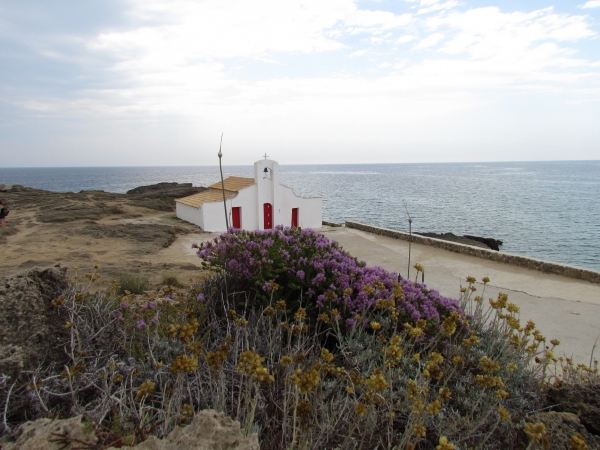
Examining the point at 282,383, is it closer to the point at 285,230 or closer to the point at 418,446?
the point at 418,446

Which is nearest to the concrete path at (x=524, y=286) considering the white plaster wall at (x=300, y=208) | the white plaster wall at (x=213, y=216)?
the white plaster wall at (x=213, y=216)

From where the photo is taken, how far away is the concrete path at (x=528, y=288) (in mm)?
6664

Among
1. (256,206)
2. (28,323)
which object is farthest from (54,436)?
(256,206)

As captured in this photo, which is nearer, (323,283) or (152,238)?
(323,283)

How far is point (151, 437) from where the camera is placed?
1708 millimetres

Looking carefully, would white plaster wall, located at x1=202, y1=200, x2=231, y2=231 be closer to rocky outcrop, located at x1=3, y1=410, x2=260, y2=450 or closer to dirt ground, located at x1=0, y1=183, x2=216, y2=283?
dirt ground, located at x1=0, y1=183, x2=216, y2=283

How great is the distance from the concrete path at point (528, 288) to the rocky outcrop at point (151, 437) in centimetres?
570

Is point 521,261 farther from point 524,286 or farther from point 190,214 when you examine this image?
point 190,214

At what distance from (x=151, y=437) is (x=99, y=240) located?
1467 cm

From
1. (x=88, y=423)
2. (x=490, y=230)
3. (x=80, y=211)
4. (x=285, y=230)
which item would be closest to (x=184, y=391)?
(x=88, y=423)

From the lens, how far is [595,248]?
2983 cm

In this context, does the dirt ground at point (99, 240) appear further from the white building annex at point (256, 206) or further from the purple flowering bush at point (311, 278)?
the purple flowering bush at point (311, 278)

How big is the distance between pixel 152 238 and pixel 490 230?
32511 millimetres

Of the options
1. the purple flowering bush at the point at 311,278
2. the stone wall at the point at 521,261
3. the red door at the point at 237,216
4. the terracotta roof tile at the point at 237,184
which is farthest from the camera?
the terracotta roof tile at the point at 237,184
